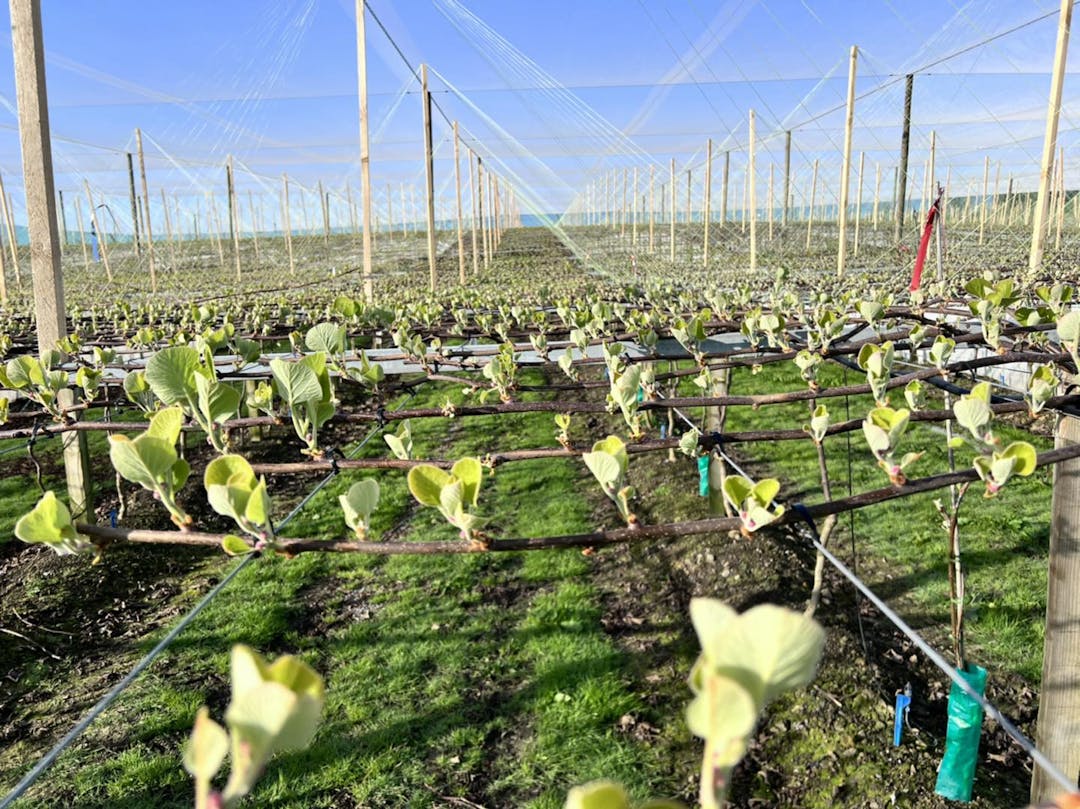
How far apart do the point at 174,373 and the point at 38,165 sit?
3.25 m

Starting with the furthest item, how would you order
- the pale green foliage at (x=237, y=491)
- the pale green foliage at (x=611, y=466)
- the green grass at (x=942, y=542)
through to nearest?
the green grass at (x=942, y=542), the pale green foliage at (x=611, y=466), the pale green foliage at (x=237, y=491)

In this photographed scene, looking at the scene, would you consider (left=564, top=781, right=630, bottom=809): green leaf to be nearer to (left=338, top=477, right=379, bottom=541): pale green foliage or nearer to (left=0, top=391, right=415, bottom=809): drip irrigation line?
(left=338, top=477, right=379, bottom=541): pale green foliage

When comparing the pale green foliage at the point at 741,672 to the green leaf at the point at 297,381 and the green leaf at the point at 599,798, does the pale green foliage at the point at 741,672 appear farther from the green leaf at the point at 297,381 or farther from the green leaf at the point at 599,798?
the green leaf at the point at 297,381

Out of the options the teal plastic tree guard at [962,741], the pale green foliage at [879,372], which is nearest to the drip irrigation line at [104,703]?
the pale green foliage at [879,372]

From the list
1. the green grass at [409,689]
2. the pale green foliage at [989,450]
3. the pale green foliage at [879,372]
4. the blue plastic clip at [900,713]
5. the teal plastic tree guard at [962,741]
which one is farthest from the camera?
the green grass at [409,689]

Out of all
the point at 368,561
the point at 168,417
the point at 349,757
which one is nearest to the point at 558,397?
the point at 368,561

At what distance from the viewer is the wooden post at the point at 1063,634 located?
74.7 inches

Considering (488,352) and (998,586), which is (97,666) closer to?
(488,352)

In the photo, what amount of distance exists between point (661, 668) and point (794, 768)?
870 mm

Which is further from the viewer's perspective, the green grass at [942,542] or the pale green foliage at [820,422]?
the green grass at [942,542]

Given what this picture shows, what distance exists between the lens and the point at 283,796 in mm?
2908

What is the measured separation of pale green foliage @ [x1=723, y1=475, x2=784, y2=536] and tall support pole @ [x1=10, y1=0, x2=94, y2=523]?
3.63m

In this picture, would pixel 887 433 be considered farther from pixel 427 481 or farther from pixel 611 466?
pixel 427 481

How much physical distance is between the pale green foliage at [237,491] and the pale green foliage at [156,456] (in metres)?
0.07
